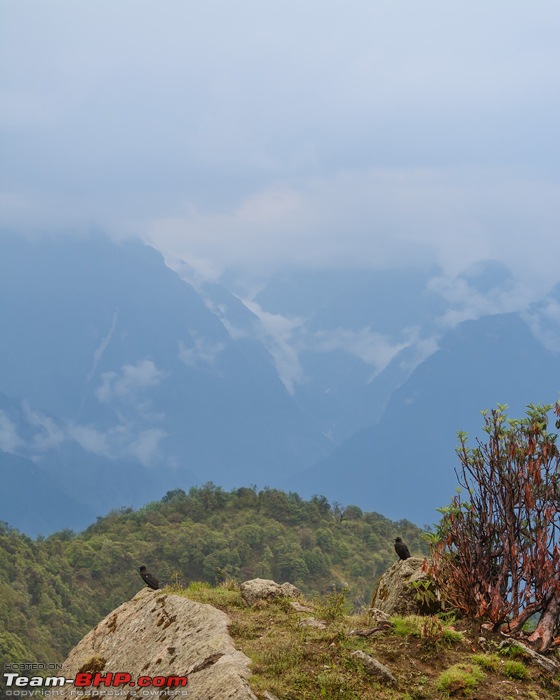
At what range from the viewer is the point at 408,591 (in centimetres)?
1416

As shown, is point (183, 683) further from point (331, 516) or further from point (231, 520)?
point (331, 516)

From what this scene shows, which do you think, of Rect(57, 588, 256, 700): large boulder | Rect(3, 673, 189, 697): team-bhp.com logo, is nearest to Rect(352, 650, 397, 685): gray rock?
Rect(57, 588, 256, 700): large boulder

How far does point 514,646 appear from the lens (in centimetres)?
1149

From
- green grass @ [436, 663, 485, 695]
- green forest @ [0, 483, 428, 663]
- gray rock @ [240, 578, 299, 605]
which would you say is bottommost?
green grass @ [436, 663, 485, 695]

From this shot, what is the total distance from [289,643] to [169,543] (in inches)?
3037

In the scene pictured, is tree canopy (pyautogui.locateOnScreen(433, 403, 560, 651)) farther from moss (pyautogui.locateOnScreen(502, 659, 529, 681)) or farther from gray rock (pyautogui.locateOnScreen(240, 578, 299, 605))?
gray rock (pyautogui.locateOnScreen(240, 578, 299, 605))

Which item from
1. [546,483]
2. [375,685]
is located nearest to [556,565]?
[546,483]

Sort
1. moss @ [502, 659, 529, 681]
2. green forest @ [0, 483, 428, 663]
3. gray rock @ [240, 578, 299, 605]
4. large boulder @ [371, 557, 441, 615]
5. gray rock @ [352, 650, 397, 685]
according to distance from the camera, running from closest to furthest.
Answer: gray rock @ [352, 650, 397, 685], moss @ [502, 659, 529, 681], large boulder @ [371, 557, 441, 615], gray rock @ [240, 578, 299, 605], green forest @ [0, 483, 428, 663]

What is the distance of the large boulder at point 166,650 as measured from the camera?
33.6 ft

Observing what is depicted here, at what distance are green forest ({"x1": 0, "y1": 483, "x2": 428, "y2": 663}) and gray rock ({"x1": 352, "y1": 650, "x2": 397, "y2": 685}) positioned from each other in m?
60.6

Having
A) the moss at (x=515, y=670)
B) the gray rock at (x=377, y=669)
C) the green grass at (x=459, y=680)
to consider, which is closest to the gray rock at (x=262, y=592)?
the gray rock at (x=377, y=669)

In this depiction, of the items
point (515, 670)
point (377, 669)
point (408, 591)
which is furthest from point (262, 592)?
point (515, 670)

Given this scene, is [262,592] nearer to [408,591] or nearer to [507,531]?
[408,591]

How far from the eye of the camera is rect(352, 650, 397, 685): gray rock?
10344mm
